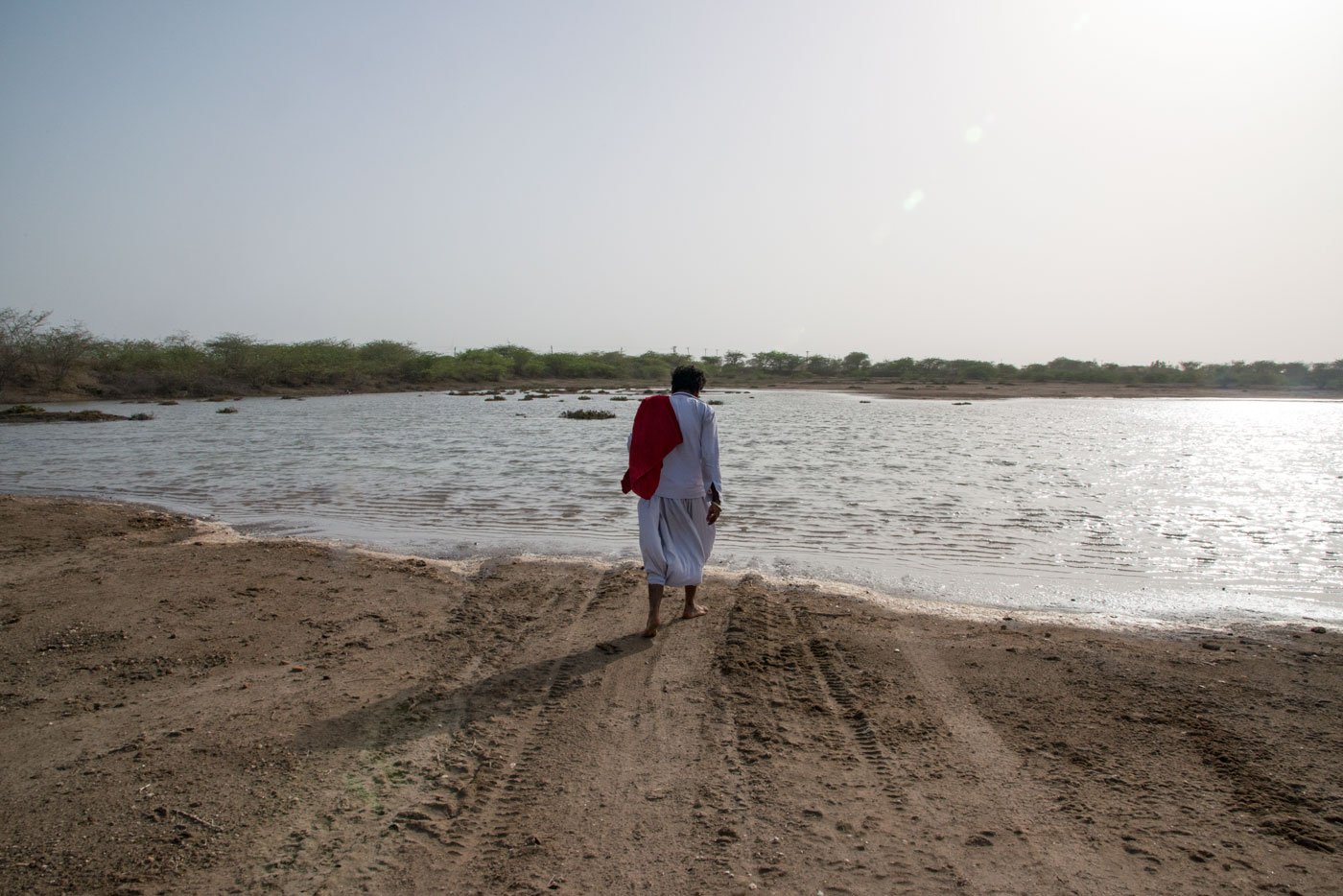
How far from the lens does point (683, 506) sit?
512 centimetres

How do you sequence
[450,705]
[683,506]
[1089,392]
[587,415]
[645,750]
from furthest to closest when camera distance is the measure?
[1089,392]
[587,415]
[683,506]
[450,705]
[645,750]

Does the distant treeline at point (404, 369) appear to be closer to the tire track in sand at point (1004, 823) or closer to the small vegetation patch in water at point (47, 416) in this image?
the small vegetation patch in water at point (47, 416)

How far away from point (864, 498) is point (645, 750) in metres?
7.98

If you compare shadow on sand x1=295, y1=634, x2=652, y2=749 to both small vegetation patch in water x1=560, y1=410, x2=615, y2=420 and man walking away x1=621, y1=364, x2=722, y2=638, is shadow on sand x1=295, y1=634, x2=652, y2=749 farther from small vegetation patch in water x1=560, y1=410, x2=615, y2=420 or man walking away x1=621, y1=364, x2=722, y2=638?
small vegetation patch in water x1=560, y1=410, x2=615, y2=420

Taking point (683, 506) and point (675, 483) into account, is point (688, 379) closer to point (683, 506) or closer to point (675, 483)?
point (675, 483)

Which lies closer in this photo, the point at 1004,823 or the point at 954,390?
the point at 1004,823

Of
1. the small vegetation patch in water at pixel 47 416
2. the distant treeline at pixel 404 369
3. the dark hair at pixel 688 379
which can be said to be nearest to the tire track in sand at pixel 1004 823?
the dark hair at pixel 688 379

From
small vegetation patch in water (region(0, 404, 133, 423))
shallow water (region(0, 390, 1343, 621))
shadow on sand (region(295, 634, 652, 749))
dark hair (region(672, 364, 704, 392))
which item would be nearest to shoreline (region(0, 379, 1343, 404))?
small vegetation patch in water (region(0, 404, 133, 423))

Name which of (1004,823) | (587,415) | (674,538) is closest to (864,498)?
(674,538)

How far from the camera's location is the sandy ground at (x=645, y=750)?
253cm

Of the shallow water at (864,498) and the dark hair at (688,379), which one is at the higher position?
the dark hair at (688,379)

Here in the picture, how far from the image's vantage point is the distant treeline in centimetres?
3738

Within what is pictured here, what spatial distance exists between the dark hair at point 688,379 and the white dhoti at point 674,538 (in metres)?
0.76

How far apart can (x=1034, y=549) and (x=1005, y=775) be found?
17.2ft
